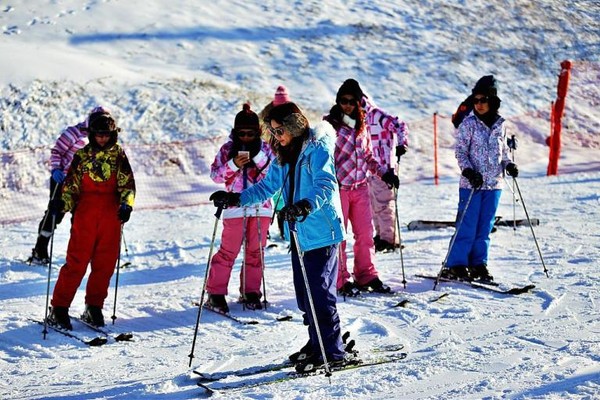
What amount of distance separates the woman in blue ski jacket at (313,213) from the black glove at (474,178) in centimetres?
248

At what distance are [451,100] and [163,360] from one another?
1553 centimetres

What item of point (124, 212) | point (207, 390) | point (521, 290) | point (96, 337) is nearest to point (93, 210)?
point (124, 212)

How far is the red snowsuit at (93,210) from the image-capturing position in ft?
22.5

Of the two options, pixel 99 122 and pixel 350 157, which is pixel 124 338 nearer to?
pixel 99 122

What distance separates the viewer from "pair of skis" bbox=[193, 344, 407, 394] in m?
5.23

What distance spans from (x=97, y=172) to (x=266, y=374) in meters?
2.30

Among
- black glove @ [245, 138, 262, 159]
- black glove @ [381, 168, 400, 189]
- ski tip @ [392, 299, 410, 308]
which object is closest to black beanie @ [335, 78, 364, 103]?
black glove @ [381, 168, 400, 189]

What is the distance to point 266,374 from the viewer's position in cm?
546

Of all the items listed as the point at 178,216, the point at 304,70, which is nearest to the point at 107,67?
the point at 304,70

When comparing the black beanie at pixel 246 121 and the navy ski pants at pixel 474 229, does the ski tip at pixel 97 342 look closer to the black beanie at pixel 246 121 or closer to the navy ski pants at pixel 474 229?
the black beanie at pixel 246 121

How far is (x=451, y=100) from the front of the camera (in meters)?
20.5

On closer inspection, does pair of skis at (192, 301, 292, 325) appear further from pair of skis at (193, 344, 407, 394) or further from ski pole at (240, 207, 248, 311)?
pair of skis at (193, 344, 407, 394)

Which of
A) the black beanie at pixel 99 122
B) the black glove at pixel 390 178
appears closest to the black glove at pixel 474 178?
the black glove at pixel 390 178

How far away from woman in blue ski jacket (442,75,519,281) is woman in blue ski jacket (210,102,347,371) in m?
2.61
